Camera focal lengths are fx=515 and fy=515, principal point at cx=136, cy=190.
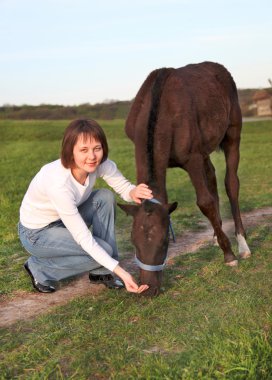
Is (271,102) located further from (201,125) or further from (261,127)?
(201,125)

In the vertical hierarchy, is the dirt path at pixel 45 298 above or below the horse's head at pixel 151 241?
below

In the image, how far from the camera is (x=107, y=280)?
4.93 m

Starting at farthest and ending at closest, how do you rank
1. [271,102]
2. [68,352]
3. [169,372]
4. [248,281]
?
[271,102] < [248,281] < [68,352] < [169,372]

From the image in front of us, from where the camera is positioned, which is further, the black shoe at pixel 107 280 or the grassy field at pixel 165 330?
the black shoe at pixel 107 280

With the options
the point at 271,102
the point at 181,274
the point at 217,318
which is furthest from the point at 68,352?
the point at 271,102

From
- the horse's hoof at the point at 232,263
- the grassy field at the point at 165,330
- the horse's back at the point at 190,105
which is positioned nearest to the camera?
the grassy field at the point at 165,330

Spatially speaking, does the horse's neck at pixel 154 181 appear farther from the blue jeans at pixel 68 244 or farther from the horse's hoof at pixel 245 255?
the horse's hoof at pixel 245 255

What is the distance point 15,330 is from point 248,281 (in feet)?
7.03

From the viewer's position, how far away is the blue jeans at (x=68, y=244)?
4.79m

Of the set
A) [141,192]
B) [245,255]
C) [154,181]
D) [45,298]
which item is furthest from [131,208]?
[245,255]

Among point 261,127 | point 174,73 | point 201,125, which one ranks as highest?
point 174,73

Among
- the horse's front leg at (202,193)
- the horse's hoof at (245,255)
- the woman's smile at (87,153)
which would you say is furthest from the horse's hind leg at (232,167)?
the woman's smile at (87,153)

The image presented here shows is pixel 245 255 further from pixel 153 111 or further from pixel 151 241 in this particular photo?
pixel 153 111

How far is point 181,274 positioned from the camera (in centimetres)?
517
